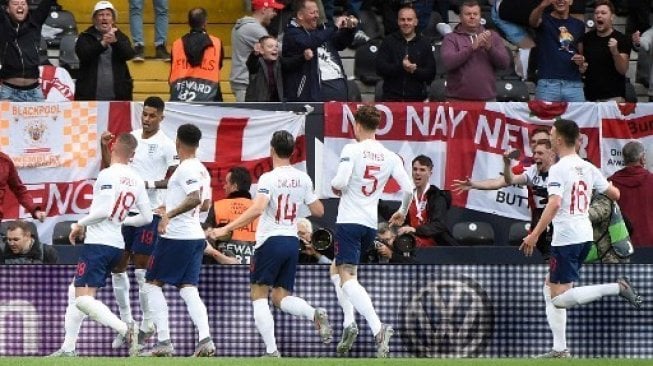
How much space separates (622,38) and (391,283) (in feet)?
18.0

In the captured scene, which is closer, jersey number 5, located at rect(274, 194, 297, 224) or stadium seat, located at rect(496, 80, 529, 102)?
jersey number 5, located at rect(274, 194, 297, 224)

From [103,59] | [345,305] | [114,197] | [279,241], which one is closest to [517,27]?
[103,59]

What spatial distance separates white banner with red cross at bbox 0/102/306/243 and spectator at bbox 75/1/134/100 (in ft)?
2.15

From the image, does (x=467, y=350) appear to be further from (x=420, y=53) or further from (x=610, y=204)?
(x=420, y=53)

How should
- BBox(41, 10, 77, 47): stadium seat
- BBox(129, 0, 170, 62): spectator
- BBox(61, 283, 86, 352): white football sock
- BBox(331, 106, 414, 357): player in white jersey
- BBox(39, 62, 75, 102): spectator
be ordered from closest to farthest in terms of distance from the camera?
BBox(61, 283, 86, 352): white football sock
BBox(331, 106, 414, 357): player in white jersey
BBox(39, 62, 75, 102): spectator
BBox(129, 0, 170, 62): spectator
BBox(41, 10, 77, 47): stadium seat

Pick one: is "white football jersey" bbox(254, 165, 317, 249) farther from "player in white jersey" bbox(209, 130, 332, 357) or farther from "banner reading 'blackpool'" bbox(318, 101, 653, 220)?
"banner reading 'blackpool'" bbox(318, 101, 653, 220)

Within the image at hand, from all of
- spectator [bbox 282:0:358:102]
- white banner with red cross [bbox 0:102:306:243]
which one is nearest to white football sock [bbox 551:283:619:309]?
white banner with red cross [bbox 0:102:306:243]

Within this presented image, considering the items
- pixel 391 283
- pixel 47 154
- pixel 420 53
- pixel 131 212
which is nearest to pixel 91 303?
pixel 131 212

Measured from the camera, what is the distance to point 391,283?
56.9ft

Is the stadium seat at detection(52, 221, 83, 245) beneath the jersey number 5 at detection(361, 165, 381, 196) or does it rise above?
beneath

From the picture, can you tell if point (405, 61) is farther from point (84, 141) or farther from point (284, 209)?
point (284, 209)

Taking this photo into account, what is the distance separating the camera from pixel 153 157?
57.5 ft

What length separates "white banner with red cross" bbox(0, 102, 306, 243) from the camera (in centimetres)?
2031

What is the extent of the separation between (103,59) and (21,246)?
3.21 m
